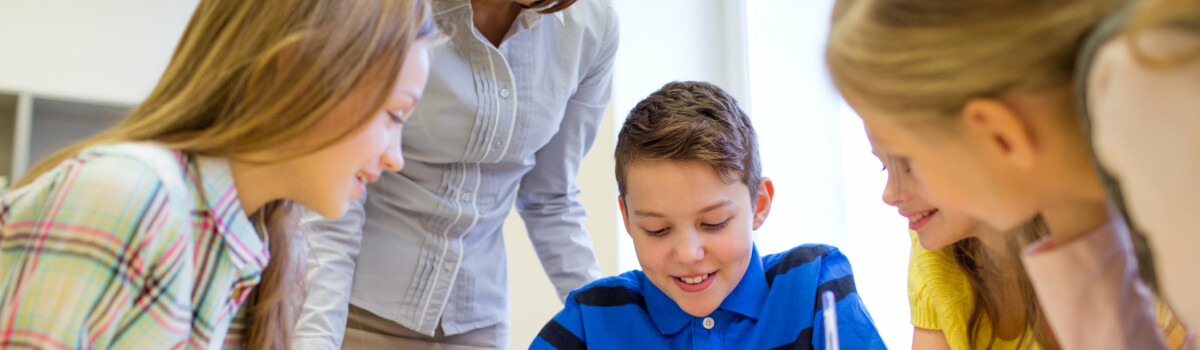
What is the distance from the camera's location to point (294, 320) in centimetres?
96

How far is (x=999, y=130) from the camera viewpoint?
48cm

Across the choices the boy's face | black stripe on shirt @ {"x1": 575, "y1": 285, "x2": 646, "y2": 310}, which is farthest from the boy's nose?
black stripe on shirt @ {"x1": 575, "y1": 285, "x2": 646, "y2": 310}

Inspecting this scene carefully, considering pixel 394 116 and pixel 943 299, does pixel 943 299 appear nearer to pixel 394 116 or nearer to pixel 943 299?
pixel 943 299

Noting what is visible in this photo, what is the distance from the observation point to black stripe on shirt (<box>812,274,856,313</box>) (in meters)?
1.12

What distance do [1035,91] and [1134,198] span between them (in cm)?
8

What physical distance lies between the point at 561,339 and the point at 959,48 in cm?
79

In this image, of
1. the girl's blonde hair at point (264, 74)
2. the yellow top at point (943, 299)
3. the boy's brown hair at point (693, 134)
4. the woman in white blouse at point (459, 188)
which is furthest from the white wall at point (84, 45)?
the yellow top at point (943, 299)

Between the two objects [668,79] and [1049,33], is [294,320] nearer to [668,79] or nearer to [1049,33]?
[1049,33]

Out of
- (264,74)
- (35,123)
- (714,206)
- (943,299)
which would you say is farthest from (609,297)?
(35,123)

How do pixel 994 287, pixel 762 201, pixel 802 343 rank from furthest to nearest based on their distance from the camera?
pixel 762 201
pixel 802 343
pixel 994 287

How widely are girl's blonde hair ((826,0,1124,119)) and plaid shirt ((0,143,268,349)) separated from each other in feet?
1.67

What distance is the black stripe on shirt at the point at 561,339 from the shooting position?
117cm

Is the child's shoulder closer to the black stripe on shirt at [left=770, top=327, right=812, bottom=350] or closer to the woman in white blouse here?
the black stripe on shirt at [left=770, top=327, right=812, bottom=350]

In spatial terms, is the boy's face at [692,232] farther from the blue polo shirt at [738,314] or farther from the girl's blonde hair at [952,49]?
the girl's blonde hair at [952,49]
